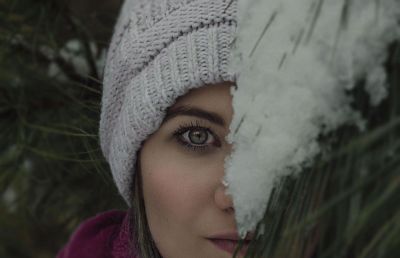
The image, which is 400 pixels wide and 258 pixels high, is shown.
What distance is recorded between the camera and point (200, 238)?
1000 millimetres

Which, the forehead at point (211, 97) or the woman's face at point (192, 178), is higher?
the forehead at point (211, 97)

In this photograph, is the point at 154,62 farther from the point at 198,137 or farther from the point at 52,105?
the point at 52,105

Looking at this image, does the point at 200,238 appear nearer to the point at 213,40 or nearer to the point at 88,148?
the point at 213,40

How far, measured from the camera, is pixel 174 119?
3.38 ft

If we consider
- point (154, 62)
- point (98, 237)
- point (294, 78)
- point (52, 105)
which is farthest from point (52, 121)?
point (294, 78)

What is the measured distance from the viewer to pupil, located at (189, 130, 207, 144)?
101 cm

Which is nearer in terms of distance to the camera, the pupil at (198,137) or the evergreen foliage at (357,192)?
the evergreen foliage at (357,192)

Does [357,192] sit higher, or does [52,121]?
[357,192]

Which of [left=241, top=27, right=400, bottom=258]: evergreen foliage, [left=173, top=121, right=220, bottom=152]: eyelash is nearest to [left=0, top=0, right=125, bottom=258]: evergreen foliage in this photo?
[left=173, top=121, right=220, bottom=152]: eyelash

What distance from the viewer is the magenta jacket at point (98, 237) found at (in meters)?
1.34

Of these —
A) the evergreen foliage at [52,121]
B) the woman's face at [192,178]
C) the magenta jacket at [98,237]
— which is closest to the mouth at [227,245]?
the woman's face at [192,178]

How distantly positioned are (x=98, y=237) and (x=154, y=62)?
0.44 metres

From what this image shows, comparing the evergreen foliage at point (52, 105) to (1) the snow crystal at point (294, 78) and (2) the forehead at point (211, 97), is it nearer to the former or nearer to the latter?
(2) the forehead at point (211, 97)

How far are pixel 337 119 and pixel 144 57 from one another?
490mm
